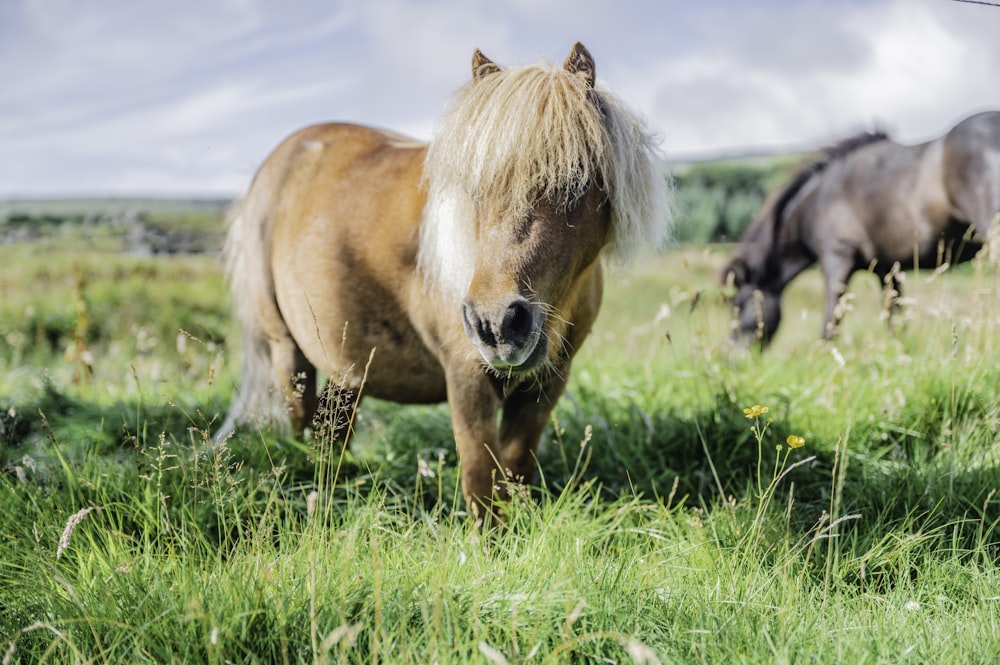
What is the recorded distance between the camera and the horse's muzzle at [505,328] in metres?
2.36

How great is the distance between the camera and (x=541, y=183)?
2.52m

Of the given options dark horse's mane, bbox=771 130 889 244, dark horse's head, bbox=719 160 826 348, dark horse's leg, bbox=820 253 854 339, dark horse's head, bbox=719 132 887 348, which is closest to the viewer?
dark horse's leg, bbox=820 253 854 339

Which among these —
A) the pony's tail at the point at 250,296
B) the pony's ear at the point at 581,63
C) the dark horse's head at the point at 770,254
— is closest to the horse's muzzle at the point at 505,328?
the pony's ear at the point at 581,63

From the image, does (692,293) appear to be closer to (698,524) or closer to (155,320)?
(698,524)

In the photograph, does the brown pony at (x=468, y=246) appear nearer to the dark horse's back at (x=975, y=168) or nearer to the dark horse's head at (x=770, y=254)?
the dark horse's back at (x=975, y=168)

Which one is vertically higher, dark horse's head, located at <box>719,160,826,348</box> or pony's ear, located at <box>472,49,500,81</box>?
pony's ear, located at <box>472,49,500,81</box>

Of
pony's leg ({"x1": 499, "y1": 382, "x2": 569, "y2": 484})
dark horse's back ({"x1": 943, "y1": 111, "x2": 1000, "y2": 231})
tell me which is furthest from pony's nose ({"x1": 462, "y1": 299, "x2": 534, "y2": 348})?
dark horse's back ({"x1": 943, "y1": 111, "x2": 1000, "y2": 231})

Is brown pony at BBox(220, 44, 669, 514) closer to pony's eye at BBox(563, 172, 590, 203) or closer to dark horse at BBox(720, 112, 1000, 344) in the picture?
pony's eye at BBox(563, 172, 590, 203)

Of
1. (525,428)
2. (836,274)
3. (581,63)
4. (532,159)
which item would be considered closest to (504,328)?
(532,159)

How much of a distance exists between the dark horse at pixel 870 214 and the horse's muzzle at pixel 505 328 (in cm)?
370

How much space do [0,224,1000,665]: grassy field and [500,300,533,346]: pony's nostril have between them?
55cm

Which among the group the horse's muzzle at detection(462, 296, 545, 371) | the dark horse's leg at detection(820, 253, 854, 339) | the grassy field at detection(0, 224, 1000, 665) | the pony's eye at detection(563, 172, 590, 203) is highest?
the pony's eye at detection(563, 172, 590, 203)

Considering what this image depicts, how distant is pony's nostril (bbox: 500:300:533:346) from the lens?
7.73 feet

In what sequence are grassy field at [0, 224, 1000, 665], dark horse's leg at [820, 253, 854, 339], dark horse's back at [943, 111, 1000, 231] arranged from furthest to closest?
1. dark horse's leg at [820, 253, 854, 339]
2. dark horse's back at [943, 111, 1000, 231]
3. grassy field at [0, 224, 1000, 665]
